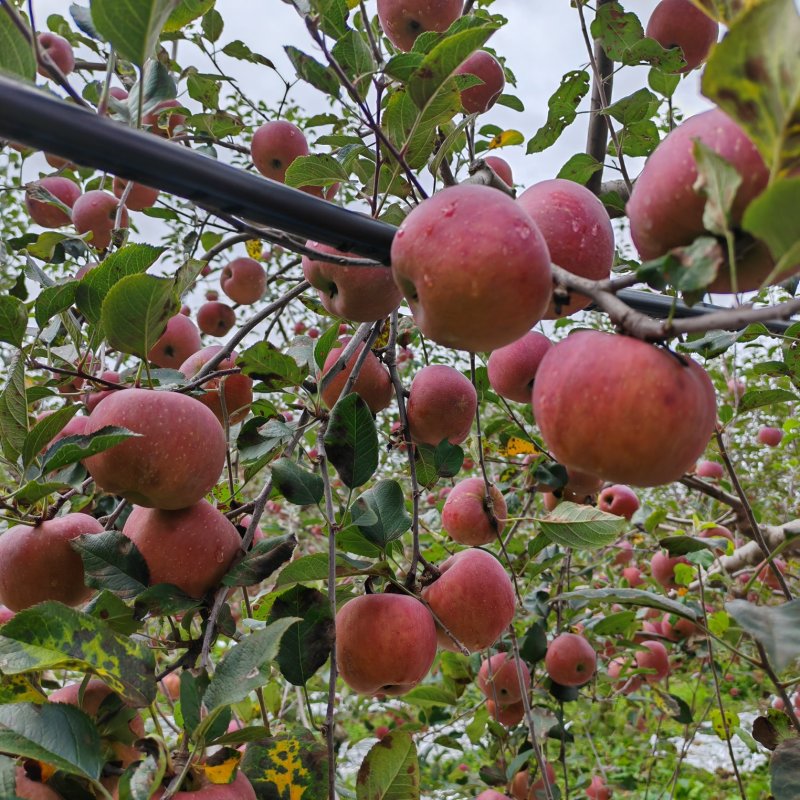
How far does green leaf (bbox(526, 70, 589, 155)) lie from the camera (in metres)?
1.39

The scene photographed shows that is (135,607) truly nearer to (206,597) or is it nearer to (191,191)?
(206,597)

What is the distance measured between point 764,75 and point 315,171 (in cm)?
68

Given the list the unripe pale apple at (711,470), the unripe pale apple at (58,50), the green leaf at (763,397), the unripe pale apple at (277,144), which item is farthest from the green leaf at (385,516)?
the unripe pale apple at (711,470)

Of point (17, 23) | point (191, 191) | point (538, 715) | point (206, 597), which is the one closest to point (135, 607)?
point (206, 597)

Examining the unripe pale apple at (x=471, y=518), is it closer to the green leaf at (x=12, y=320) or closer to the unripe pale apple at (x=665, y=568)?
the green leaf at (x=12, y=320)

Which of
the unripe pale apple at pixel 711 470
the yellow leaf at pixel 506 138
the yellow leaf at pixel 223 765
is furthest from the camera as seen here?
the unripe pale apple at pixel 711 470

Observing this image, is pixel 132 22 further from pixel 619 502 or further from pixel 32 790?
pixel 619 502

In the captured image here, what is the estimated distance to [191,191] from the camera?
536 millimetres

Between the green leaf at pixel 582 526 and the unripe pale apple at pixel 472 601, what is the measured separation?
0.12 metres

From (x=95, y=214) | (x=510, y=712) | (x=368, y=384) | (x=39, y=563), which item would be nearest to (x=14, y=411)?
(x=39, y=563)

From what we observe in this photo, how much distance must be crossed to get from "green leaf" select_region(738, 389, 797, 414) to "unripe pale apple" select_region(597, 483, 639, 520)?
504 mm

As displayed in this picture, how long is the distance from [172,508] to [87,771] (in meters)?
0.32

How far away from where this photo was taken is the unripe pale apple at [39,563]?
0.81 m

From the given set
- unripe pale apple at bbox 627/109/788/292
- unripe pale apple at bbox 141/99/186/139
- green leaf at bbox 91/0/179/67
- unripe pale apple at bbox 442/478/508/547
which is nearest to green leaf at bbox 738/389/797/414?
unripe pale apple at bbox 442/478/508/547
